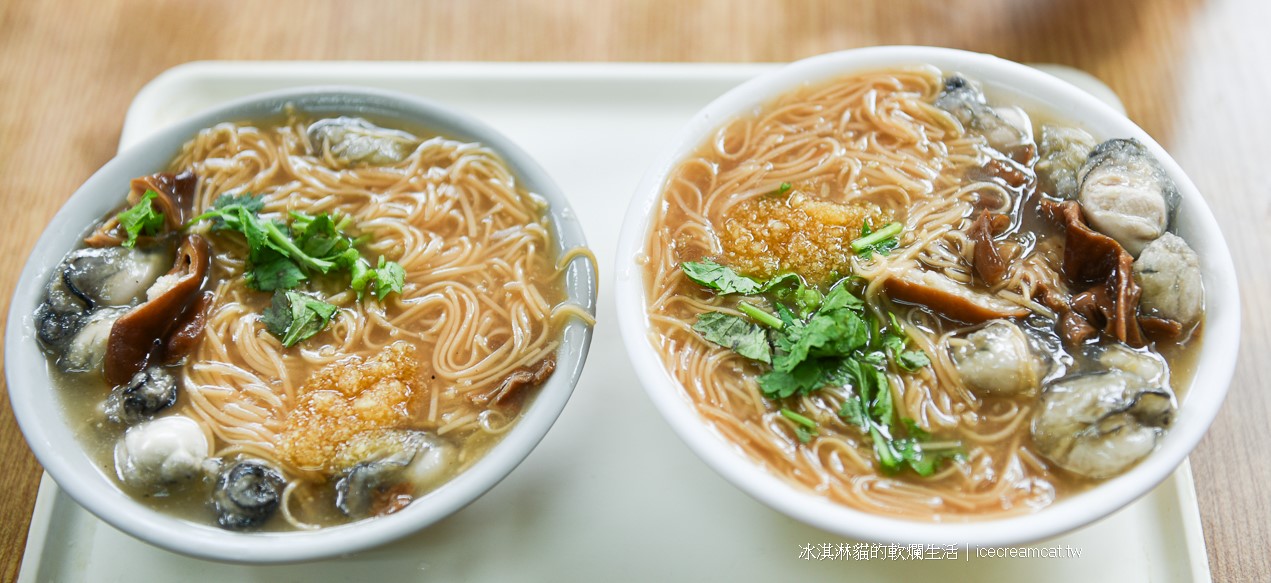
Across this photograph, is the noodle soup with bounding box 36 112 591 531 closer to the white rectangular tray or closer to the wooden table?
the white rectangular tray

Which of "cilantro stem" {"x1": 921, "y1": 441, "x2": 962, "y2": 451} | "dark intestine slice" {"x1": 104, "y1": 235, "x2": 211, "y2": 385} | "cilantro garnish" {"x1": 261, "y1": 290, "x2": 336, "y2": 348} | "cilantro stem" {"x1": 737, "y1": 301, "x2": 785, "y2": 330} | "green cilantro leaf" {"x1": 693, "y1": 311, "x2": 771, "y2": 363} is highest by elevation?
"cilantro stem" {"x1": 737, "y1": 301, "x2": 785, "y2": 330}

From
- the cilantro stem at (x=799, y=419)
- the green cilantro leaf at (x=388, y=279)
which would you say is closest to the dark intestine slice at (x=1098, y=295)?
the cilantro stem at (x=799, y=419)

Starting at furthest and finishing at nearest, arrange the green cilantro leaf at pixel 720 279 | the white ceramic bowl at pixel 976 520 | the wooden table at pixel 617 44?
the wooden table at pixel 617 44, the green cilantro leaf at pixel 720 279, the white ceramic bowl at pixel 976 520

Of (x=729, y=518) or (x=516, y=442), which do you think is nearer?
(x=516, y=442)

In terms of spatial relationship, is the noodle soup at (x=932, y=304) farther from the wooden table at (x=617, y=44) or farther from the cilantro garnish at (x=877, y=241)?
the wooden table at (x=617, y=44)

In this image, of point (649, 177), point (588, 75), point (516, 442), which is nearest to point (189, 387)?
point (516, 442)

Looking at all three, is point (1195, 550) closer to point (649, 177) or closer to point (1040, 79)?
point (1040, 79)

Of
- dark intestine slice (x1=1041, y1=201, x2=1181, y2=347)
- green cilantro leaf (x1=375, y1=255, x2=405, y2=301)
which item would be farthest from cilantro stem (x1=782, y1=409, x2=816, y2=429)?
green cilantro leaf (x1=375, y1=255, x2=405, y2=301)
